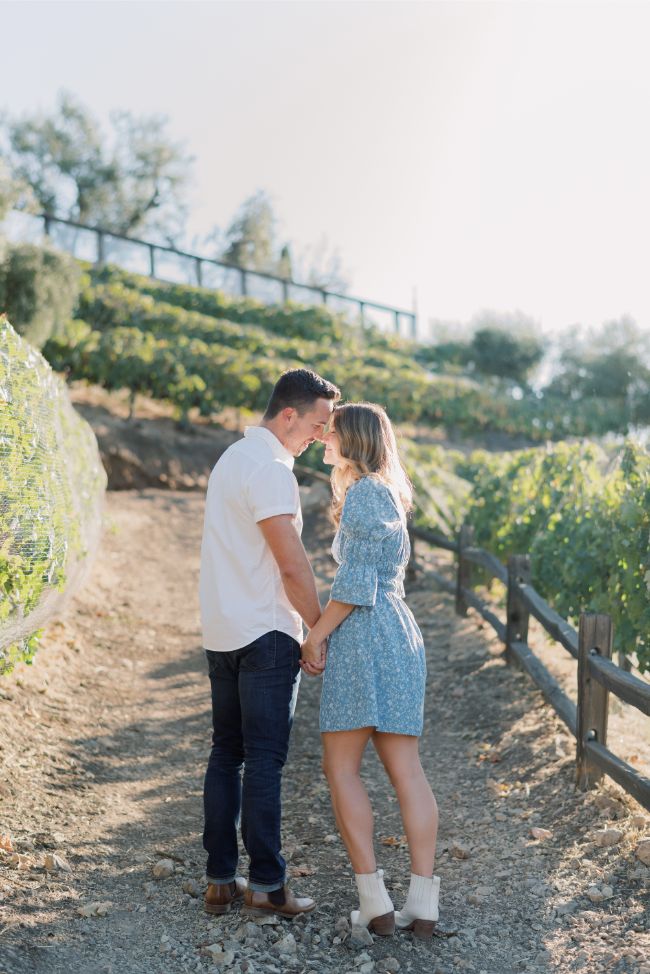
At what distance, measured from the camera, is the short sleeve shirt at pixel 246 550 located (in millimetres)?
3307

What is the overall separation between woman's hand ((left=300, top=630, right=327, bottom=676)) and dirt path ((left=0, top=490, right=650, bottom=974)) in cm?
97

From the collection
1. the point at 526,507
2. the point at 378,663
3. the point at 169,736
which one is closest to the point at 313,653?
the point at 378,663

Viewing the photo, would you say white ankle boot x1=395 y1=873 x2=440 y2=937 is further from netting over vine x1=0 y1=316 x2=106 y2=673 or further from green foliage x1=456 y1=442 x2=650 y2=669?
green foliage x1=456 y1=442 x2=650 y2=669

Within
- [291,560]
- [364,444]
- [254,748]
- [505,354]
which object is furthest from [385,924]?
[505,354]

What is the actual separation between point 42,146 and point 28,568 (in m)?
41.9

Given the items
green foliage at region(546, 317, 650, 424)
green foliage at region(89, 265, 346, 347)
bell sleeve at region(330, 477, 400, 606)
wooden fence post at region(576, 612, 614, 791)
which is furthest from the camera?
green foliage at region(546, 317, 650, 424)

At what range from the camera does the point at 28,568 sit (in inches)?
180

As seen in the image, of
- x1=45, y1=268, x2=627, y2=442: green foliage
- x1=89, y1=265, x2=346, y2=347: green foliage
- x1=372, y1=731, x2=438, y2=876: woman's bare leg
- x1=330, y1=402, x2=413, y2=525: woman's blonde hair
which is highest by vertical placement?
x1=89, y1=265, x2=346, y2=347: green foliage

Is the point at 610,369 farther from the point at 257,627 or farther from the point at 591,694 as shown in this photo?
Answer: the point at 257,627

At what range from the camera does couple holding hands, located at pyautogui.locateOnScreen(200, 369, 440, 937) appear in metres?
3.28

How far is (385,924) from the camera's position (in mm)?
3285

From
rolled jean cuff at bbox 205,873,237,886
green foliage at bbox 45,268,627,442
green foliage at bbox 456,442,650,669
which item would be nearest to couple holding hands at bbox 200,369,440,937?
rolled jean cuff at bbox 205,873,237,886

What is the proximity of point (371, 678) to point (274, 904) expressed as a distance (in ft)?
3.13

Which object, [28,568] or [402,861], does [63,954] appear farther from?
[28,568]
